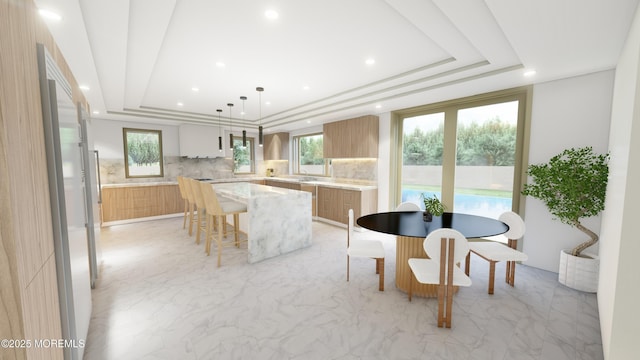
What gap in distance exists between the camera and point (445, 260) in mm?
2080

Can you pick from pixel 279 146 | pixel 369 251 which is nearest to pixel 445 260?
pixel 369 251

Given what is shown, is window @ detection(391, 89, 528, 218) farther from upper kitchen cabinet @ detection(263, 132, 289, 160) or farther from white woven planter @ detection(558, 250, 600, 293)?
upper kitchen cabinet @ detection(263, 132, 289, 160)

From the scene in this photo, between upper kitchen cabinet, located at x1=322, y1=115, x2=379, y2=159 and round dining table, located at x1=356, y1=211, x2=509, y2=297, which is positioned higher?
upper kitchen cabinet, located at x1=322, y1=115, x2=379, y2=159

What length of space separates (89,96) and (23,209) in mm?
4042

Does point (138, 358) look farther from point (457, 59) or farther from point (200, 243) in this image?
point (457, 59)

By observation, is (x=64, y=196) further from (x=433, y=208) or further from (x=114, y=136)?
(x=114, y=136)

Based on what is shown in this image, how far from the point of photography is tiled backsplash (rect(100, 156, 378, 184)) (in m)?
5.72

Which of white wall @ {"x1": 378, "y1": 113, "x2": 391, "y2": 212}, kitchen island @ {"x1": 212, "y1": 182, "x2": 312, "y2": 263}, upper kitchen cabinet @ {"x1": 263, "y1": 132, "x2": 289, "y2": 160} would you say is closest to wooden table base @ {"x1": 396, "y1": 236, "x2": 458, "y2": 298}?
kitchen island @ {"x1": 212, "y1": 182, "x2": 312, "y2": 263}

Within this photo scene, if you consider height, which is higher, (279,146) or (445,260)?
(279,146)

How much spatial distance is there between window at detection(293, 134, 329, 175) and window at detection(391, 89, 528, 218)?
2.43m

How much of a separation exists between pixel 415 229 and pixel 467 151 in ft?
7.76

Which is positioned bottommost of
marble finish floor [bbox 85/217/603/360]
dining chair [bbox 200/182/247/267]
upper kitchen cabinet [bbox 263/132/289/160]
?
marble finish floor [bbox 85/217/603/360]

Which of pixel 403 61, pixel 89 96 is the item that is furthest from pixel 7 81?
pixel 89 96

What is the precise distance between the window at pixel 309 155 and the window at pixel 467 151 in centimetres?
243
